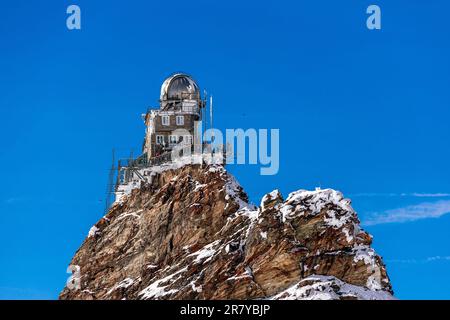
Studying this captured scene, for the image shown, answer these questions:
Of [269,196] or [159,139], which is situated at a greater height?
[159,139]

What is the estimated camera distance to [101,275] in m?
147

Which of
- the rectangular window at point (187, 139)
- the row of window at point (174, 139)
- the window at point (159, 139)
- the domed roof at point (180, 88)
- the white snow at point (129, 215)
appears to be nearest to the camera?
the white snow at point (129, 215)

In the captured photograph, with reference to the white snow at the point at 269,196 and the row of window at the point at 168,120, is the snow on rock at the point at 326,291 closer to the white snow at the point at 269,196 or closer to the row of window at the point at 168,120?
the white snow at the point at 269,196

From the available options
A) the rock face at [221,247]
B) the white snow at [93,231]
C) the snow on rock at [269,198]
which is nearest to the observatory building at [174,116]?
the rock face at [221,247]

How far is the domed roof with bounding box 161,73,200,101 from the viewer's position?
16512 cm

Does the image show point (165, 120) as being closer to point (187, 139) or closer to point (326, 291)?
point (187, 139)

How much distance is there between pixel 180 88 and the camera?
165500mm

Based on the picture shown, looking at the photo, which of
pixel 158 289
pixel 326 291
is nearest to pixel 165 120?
pixel 158 289

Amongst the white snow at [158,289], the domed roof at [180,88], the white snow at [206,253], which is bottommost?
the white snow at [158,289]

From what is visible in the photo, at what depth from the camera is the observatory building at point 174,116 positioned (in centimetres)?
16125

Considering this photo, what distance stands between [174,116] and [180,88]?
4956 millimetres
